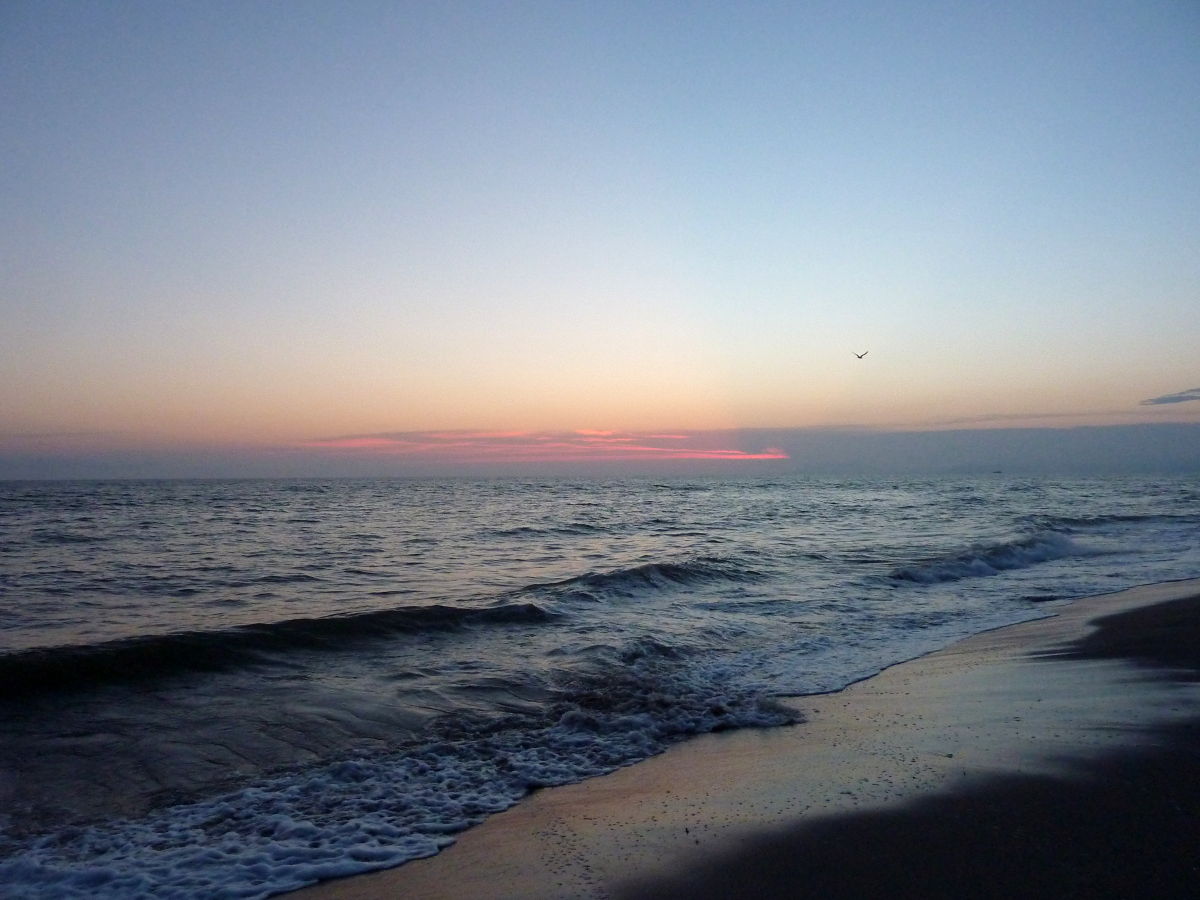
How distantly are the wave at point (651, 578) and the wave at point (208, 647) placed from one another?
9.24ft

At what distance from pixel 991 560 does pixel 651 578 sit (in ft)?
34.6

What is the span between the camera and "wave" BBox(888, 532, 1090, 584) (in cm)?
1852

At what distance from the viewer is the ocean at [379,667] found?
532cm

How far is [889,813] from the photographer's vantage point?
196 inches

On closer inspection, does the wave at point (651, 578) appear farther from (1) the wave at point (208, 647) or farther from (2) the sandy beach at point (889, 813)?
(2) the sandy beach at point (889, 813)

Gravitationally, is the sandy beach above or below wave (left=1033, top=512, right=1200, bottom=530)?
above

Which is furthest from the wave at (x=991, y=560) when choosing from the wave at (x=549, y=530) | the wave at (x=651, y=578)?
the wave at (x=549, y=530)

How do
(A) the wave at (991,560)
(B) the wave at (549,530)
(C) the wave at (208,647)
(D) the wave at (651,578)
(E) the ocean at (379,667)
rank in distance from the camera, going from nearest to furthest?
(E) the ocean at (379,667) → (C) the wave at (208,647) → (D) the wave at (651,578) → (A) the wave at (991,560) → (B) the wave at (549,530)

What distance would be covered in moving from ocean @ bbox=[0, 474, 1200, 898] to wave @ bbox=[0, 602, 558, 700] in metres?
0.05

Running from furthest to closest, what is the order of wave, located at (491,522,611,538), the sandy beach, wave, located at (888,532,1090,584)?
1. wave, located at (491,522,611,538)
2. wave, located at (888,532,1090,584)
3. the sandy beach

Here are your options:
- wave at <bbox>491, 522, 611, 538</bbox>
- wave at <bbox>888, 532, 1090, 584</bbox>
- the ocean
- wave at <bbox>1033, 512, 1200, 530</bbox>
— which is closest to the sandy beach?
the ocean

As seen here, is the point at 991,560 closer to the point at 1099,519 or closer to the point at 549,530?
the point at 549,530

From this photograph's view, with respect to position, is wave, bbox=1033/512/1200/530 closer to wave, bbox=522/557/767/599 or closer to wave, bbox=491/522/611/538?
wave, bbox=522/557/767/599

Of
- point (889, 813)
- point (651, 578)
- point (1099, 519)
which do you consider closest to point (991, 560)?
point (651, 578)
